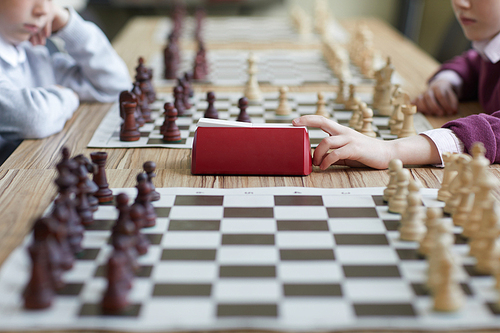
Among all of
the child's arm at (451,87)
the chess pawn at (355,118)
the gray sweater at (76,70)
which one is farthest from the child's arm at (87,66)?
the child's arm at (451,87)

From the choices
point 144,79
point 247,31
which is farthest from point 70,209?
point 247,31

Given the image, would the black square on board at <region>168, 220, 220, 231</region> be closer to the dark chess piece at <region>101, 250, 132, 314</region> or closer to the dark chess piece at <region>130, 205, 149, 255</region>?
the dark chess piece at <region>130, 205, 149, 255</region>

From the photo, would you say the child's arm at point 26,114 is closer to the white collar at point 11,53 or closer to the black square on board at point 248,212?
the white collar at point 11,53

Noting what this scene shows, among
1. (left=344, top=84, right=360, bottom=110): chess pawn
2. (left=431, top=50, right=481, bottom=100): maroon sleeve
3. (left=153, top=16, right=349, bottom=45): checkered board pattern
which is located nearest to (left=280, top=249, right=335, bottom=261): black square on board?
(left=344, top=84, right=360, bottom=110): chess pawn

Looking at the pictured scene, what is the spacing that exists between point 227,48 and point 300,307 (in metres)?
2.04

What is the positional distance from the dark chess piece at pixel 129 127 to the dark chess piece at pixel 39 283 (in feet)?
2.23

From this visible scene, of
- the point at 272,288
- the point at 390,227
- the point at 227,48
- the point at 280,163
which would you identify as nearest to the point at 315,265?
the point at 272,288

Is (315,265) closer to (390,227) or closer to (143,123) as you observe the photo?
(390,227)

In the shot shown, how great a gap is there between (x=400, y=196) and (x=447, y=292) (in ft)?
1.01

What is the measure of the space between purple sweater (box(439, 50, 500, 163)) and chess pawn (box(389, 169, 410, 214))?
→ 1.03ft

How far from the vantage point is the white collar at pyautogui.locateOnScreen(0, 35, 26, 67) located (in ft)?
4.92

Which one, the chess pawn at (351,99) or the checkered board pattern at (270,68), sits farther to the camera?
the checkered board pattern at (270,68)

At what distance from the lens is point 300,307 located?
2.22ft

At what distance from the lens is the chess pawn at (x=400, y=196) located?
94 cm
